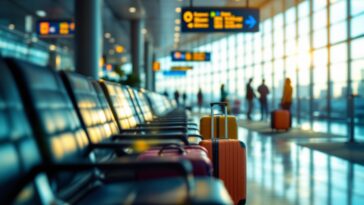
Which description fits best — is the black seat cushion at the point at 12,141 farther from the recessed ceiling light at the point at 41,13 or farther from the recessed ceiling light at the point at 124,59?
the recessed ceiling light at the point at 124,59

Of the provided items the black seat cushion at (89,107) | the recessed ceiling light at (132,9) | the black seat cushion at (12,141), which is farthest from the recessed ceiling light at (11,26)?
the black seat cushion at (12,141)

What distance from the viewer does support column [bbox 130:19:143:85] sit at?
63.0 feet

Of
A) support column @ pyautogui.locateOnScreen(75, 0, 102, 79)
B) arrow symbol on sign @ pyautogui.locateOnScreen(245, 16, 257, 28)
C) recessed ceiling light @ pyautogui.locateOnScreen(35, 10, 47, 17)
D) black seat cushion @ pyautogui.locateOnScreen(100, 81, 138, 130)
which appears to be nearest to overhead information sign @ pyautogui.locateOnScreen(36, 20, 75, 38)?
support column @ pyautogui.locateOnScreen(75, 0, 102, 79)

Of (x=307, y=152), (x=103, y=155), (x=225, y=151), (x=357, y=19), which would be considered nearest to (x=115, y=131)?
(x=103, y=155)

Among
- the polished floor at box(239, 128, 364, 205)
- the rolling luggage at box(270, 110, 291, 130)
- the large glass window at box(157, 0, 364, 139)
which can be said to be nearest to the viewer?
the polished floor at box(239, 128, 364, 205)

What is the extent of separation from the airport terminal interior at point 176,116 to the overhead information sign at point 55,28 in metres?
0.03

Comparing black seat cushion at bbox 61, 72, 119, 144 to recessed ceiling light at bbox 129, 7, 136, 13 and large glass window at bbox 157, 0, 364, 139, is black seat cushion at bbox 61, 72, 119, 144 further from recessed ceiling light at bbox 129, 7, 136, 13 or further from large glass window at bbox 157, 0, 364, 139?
recessed ceiling light at bbox 129, 7, 136, 13

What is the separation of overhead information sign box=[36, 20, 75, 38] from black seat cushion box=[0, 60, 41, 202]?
38.9 feet

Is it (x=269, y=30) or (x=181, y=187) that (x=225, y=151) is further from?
(x=269, y=30)

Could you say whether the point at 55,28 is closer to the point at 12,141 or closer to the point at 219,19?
the point at 219,19

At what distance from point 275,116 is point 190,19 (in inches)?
160

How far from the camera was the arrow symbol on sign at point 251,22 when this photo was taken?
36.7 feet

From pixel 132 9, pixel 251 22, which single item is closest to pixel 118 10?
pixel 132 9

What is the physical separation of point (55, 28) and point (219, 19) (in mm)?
5706
